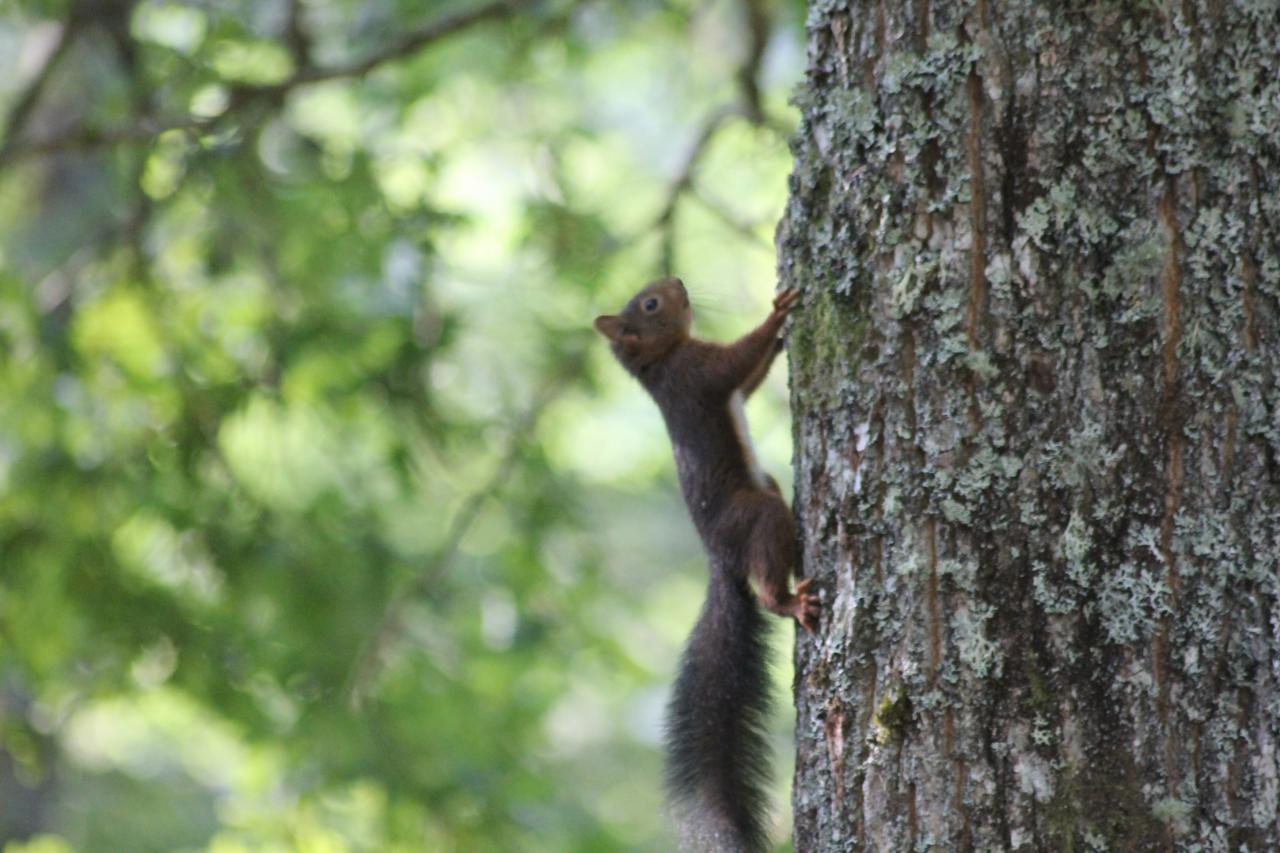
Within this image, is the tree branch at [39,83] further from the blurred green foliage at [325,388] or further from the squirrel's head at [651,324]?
the squirrel's head at [651,324]

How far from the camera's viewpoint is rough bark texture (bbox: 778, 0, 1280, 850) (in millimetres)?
1788

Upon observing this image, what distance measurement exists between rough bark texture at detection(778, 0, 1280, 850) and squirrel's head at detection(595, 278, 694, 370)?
1617 mm

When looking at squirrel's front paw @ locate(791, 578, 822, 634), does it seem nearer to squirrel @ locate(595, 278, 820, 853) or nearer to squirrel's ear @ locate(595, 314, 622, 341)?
squirrel @ locate(595, 278, 820, 853)

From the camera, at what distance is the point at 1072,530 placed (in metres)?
1.84

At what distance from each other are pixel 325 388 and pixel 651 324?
157cm

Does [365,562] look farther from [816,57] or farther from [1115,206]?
[1115,206]

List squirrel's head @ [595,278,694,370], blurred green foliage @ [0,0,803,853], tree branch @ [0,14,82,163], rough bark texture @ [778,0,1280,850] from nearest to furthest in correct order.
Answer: rough bark texture @ [778,0,1280,850] → squirrel's head @ [595,278,694,370] → blurred green foliage @ [0,0,803,853] → tree branch @ [0,14,82,163]

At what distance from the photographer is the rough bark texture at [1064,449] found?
1788mm

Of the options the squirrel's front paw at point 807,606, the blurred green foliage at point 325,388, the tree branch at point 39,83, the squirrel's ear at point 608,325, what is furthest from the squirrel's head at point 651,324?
the tree branch at point 39,83

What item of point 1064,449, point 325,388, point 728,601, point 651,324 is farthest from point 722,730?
point 325,388

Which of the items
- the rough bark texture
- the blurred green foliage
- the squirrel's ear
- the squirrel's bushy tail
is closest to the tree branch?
the blurred green foliage

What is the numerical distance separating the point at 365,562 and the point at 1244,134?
3.87 metres

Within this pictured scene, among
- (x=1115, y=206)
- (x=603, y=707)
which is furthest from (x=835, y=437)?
(x=603, y=707)

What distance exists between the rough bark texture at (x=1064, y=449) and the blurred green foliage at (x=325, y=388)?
86.6 inches
